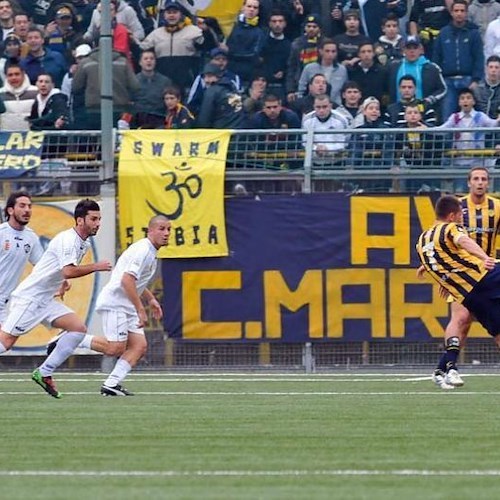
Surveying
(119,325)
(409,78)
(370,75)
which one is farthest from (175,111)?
(119,325)

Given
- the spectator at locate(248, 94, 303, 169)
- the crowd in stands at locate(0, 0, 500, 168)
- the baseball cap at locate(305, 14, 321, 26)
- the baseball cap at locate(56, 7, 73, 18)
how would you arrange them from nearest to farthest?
1. the spectator at locate(248, 94, 303, 169)
2. the crowd in stands at locate(0, 0, 500, 168)
3. the baseball cap at locate(305, 14, 321, 26)
4. the baseball cap at locate(56, 7, 73, 18)

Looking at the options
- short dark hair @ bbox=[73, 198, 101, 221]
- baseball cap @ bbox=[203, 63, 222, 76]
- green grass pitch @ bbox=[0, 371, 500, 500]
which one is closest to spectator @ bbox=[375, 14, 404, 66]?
baseball cap @ bbox=[203, 63, 222, 76]

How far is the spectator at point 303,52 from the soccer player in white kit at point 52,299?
770 cm

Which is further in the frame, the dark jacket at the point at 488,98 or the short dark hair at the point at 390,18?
the short dark hair at the point at 390,18

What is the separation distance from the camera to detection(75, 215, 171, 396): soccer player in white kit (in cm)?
1507

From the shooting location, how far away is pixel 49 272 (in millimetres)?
15367

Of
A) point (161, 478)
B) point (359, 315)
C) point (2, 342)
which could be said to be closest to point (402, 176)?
point (359, 315)

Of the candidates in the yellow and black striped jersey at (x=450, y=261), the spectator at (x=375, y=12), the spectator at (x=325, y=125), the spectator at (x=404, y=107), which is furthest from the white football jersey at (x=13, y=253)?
the spectator at (x=375, y=12)

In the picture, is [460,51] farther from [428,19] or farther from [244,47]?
[244,47]

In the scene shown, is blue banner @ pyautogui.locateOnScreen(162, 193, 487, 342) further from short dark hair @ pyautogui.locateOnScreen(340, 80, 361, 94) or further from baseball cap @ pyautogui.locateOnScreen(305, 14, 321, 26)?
baseball cap @ pyautogui.locateOnScreen(305, 14, 321, 26)

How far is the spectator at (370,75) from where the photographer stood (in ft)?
71.2

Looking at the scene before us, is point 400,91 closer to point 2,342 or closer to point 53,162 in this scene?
point 53,162

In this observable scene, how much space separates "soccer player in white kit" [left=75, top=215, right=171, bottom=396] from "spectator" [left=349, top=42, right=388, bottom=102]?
7.02 metres

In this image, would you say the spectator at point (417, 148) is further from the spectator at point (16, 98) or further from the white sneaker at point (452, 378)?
the spectator at point (16, 98)
